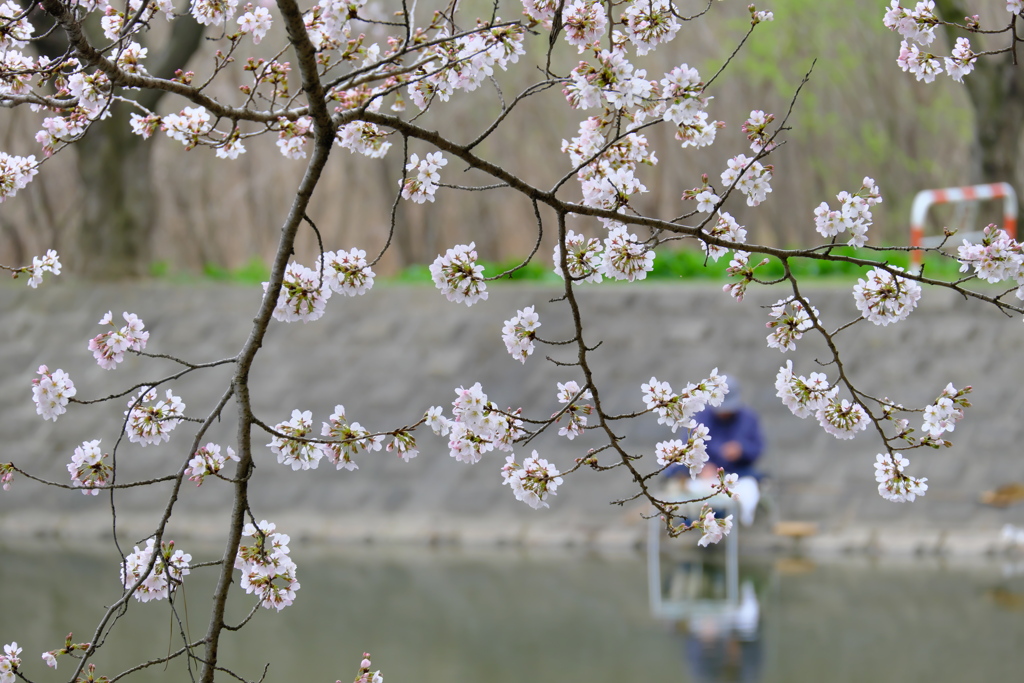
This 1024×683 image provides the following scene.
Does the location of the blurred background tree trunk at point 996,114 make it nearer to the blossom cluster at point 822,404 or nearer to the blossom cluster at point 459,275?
the blossom cluster at point 822,404

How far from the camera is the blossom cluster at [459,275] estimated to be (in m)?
2.06

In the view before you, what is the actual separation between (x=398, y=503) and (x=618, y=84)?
17.6 ft

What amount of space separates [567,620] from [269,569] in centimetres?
296

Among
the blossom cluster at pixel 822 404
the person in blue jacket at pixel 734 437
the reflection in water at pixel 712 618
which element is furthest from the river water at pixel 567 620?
the blossom cluster at pixel 822 404

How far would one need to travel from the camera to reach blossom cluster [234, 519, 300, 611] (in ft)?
6.97

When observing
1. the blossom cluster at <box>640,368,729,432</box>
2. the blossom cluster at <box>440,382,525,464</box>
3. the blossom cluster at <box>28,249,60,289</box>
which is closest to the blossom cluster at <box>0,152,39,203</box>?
the blossom cluster at <box>28,249,60,289</box>

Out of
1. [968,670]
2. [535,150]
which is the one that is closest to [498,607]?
[968,670]

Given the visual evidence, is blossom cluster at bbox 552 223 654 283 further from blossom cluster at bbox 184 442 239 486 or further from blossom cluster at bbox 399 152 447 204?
blossom cluster at bbox 184 442 239 486

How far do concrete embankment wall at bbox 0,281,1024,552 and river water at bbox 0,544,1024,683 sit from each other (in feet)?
1.83

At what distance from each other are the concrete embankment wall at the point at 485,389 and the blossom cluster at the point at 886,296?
4462 millimetres

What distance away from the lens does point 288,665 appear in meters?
4.31

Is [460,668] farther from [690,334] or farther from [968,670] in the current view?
[690,334]

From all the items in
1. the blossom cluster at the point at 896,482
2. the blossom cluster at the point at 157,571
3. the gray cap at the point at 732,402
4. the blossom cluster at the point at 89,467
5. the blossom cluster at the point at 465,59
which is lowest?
the blossom cluster at the point at 157,571

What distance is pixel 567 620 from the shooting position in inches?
194
